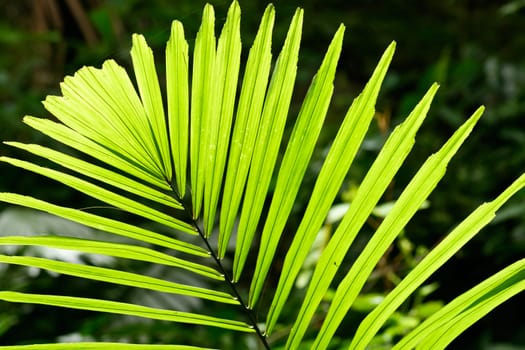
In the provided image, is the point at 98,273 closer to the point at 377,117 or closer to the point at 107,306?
the point at 107,306

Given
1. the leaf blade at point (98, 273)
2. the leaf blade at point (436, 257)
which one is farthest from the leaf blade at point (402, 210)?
the leaf blade at point (98, 273)

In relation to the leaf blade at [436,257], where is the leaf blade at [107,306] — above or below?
above

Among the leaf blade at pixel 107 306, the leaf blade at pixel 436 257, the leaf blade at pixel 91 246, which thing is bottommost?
the leaf blade at pixel 436 257

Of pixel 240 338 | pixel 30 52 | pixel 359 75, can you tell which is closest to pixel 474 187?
pixel 240 338

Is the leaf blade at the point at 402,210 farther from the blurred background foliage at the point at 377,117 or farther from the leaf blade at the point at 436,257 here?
the blurred background foliage at the point at 377,117

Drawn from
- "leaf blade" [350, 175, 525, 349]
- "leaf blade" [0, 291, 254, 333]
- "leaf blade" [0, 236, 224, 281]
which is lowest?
"leaf blade" [350, 175, 525, 349]

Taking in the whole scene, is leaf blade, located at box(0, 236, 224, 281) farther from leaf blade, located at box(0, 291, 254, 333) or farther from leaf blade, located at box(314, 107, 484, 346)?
leaf blade, located at box(314, 107, 484, 346)

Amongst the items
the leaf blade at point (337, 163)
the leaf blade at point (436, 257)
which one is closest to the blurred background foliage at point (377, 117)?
the leaf blade at point (337, 163)

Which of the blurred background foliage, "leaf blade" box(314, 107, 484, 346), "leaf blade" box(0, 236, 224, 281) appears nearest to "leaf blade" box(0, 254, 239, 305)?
"leaf blade" box(0, 236, 224, 281)

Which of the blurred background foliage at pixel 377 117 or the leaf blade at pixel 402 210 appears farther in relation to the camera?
the blurred background foliage at pixel 377 117
